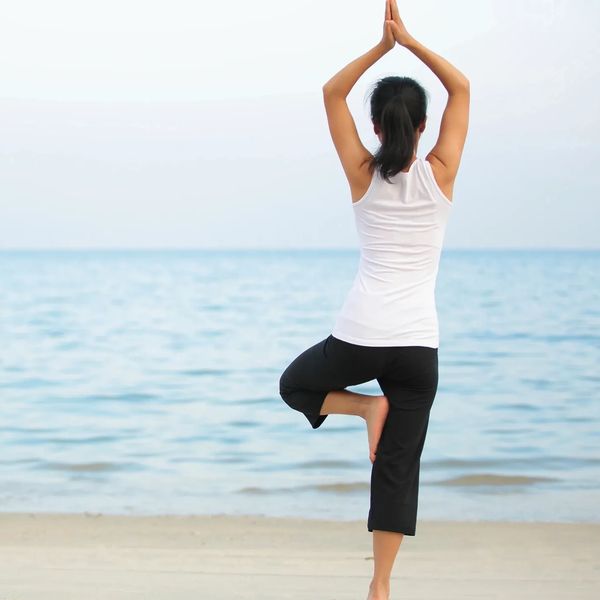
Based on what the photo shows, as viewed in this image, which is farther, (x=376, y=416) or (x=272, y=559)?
(x=272, y=559)

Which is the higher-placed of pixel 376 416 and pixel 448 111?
pixel 448 111

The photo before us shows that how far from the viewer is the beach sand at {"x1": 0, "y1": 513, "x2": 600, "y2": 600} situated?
13.1 ft

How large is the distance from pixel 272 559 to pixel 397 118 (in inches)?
99.7

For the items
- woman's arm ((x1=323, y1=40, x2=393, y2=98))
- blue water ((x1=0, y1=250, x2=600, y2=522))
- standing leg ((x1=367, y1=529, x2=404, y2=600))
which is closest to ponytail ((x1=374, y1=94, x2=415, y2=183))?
woman's arm ((x1=323, y1=40, x2=393, y2=98))

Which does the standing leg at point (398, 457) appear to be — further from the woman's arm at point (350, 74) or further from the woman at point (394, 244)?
the woman's arm at point (350, 74)

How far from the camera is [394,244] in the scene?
3002 mm

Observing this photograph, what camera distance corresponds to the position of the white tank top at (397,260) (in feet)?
9.79

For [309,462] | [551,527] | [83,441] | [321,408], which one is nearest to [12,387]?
[83,441]

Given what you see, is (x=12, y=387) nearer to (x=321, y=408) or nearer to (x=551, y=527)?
(x=551, y=527)

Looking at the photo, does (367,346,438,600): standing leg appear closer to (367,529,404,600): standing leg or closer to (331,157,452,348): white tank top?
(367,529,404,600): standing leg

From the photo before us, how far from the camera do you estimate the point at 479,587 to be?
13.6 ft

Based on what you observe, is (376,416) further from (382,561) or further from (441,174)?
(441,174)

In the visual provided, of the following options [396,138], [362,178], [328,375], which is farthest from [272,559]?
[396,138]

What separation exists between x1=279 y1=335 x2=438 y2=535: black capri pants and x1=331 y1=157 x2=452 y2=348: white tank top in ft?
0.15
